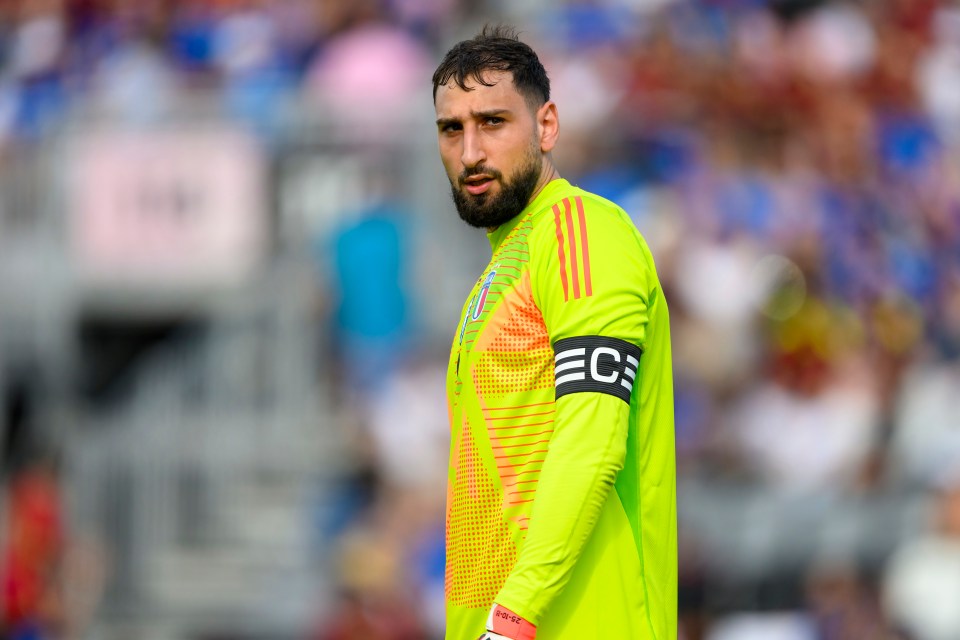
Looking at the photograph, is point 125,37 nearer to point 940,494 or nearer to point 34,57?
point 34,57

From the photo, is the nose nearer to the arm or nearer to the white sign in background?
the arm

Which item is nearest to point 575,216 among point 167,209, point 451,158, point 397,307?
point 451,158

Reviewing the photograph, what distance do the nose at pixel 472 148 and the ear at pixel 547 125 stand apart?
16cm

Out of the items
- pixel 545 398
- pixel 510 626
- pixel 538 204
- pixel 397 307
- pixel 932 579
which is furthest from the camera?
pixel 397 307

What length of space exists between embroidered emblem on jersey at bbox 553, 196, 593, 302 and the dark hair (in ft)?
0.88

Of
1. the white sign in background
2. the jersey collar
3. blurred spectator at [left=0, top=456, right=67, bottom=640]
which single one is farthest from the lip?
blurred spectator at [left=0, top=456, right=67, bottom=640]

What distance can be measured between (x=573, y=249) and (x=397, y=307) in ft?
23.4

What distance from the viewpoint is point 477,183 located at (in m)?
3.88

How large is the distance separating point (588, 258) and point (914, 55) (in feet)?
31.5

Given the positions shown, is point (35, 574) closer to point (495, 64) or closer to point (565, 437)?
point (495, 64)

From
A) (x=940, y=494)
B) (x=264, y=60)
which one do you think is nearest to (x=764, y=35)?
(x=264, y=60)

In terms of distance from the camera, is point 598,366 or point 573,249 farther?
point 573,249

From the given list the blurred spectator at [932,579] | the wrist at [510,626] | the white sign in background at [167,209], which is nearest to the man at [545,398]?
the wrist at [510,626]

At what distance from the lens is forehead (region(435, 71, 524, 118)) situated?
380 centimetres
